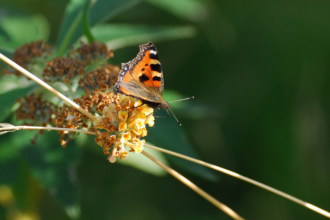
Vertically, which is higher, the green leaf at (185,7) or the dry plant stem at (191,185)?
the green leaf at (185,7)

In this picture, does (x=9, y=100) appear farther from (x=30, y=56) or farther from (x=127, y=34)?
(x=127, y=34)

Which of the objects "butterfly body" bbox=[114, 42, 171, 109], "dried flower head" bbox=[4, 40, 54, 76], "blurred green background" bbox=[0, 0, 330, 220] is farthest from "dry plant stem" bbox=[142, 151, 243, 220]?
"blurred green background" bbox=[0, 0, 330, 220]

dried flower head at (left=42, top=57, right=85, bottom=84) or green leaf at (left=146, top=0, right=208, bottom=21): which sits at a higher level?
green leaf at (left=146, top=0, right=208, bottom=21)

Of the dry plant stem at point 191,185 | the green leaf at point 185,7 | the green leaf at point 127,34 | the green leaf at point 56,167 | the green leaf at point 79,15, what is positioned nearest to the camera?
the dry plant stem at point 191,185

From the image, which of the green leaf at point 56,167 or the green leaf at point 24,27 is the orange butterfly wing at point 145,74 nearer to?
the green leaf at point 56,167

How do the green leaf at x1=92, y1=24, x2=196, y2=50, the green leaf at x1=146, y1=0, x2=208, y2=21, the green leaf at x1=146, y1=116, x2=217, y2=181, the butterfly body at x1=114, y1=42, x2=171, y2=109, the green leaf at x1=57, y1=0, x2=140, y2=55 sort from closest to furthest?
the butterfly body at x1=114, y1=42, x2=171, y2=109, the green leaf at x1=146, y1=116, x2=217, y2=181, the green leaf at x1=57, y1=0, x2=140, y2=55, the green leaf at x1=92, y1=24, x2=196, y2=50, the green leaf at x1=146, y1=0, x2=208, y2=21

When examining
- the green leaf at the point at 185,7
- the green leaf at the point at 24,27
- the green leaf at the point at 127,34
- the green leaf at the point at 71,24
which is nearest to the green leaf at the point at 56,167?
→ the green leaf at the point at 71,24

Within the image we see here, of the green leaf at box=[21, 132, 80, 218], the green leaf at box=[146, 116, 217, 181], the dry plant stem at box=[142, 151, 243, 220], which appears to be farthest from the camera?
the green leaf at box=[146, 116, 217, 181]

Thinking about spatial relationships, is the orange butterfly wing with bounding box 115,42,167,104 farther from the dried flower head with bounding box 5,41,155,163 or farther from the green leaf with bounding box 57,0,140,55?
the green leaf with bounding box 57,0,140,55
